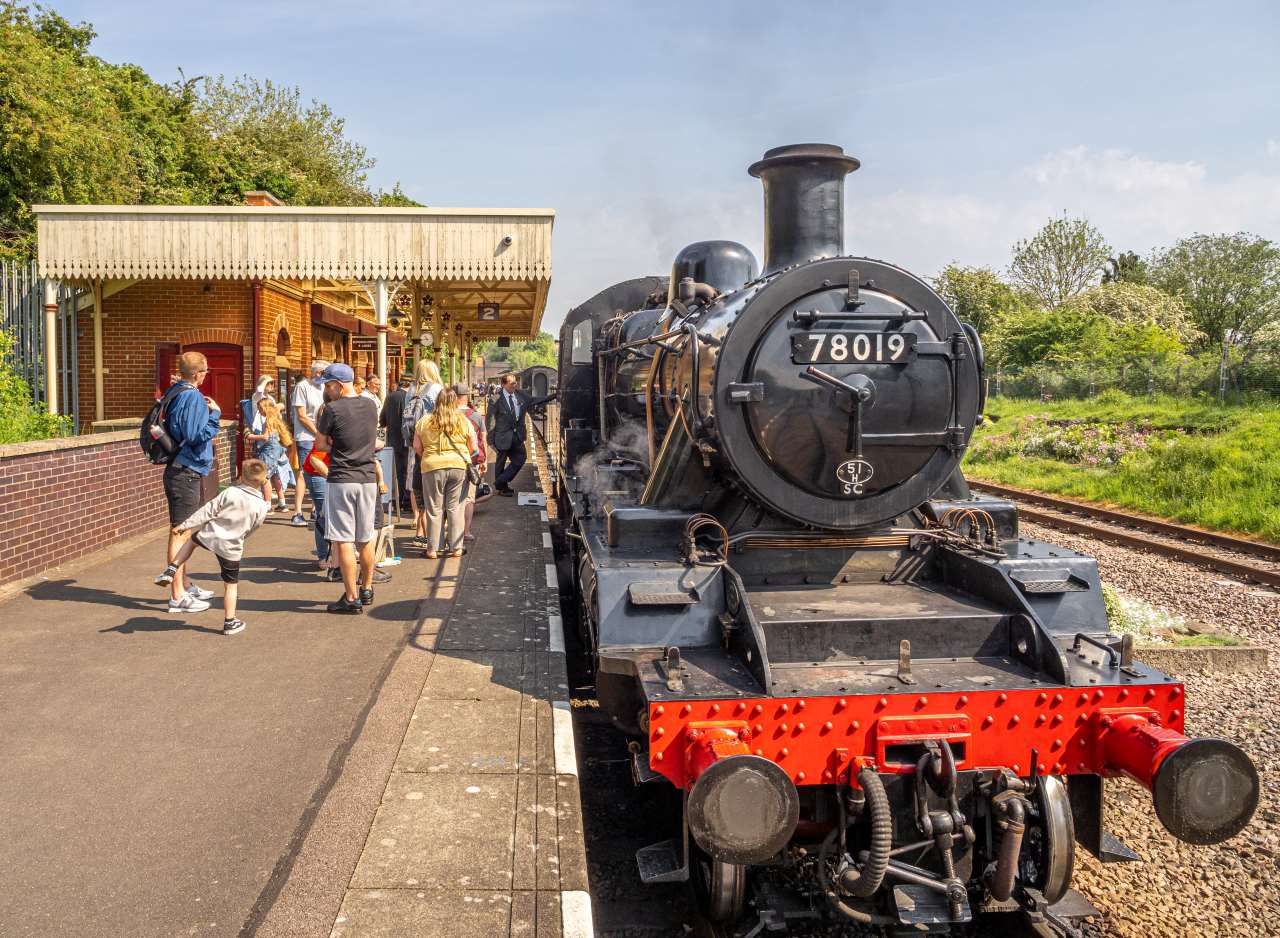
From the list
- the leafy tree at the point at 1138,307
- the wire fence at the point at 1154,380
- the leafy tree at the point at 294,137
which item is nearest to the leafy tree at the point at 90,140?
the leafy tree at the point at 294,137

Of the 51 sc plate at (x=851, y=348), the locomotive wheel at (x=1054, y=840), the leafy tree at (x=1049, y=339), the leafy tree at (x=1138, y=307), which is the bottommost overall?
the locomotive wheel at (x=1054, y=840)

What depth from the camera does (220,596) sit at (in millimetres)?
6730

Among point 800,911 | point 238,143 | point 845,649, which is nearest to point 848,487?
point 845,649

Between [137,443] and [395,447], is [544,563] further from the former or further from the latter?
[137,443]

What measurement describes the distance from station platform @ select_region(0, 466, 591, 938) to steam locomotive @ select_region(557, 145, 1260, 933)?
588 mm

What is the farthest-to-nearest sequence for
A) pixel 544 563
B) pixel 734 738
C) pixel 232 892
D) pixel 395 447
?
1. pixel 395 447
2. pixel 544 563
3. pixel 734 738
4. pixel 232 892

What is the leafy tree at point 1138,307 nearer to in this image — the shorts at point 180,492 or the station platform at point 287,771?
the shorts at point 180,492

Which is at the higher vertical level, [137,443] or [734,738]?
[137,443]

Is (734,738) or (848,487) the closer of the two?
(734,738)

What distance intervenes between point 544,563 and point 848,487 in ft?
14.2

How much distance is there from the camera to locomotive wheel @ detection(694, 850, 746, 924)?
3.28 meters

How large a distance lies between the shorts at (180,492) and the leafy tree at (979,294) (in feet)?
169

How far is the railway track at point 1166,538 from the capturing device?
9406 mm

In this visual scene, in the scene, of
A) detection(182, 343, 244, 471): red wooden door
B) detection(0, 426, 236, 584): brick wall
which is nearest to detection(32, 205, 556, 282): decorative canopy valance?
detection(182, 343, 244, 471): red wooden door
